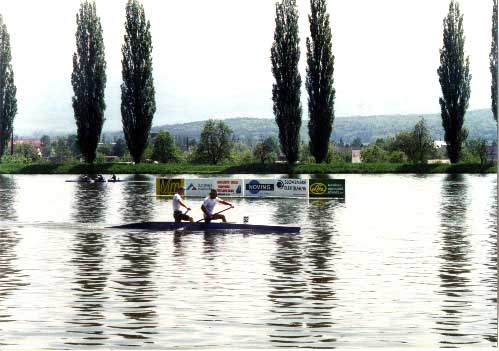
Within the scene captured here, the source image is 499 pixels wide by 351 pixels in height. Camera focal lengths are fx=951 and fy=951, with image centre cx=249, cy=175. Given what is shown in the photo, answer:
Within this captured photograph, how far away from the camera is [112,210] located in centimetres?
5603

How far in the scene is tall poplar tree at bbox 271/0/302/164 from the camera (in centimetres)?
11219

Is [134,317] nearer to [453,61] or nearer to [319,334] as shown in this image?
[319,334]

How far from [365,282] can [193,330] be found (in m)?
8.05

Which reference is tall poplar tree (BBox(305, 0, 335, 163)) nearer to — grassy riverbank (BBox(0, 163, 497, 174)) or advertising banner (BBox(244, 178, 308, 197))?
grassy riverbank (BBox(0, 163, 497, 174))

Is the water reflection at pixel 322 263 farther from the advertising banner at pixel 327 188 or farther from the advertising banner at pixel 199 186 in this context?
the advertising banner at pixel 199 186

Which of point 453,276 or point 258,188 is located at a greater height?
point 258,188

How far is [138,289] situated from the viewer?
73.6ft

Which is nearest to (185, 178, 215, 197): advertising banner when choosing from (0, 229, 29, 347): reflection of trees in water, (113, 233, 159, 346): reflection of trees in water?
(0, 229, 29, 347): reflection of trees in water

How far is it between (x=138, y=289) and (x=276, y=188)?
50013mm

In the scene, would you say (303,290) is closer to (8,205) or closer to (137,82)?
(8,205)

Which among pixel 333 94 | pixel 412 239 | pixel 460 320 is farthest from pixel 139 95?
pixel 460 320

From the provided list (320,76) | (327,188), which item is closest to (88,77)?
(320,76)

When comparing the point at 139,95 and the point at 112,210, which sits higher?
the point at 139,95

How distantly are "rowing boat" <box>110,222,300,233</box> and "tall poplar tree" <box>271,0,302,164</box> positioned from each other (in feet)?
235
